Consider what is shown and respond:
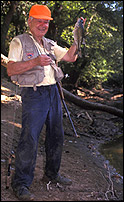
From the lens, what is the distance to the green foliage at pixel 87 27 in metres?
14.2

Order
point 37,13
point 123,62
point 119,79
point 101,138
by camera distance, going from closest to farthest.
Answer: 1. point 37,13
2. point 101,138
3. point 123,62
4. point 119,79

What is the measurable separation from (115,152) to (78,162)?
8.42ft

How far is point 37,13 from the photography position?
3500mm

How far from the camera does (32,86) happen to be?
11.8 feet

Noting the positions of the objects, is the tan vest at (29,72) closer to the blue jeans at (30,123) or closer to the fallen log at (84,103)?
the blue jeans at (30,123)

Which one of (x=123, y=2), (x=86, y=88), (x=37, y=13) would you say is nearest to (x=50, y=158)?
(x=37, y=13)

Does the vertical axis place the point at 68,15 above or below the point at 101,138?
above

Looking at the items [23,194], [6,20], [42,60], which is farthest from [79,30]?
[6,20]

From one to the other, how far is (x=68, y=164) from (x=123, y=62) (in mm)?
19048

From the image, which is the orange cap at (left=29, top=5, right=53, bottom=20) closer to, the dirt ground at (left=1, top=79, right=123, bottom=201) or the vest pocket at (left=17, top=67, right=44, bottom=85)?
the vest pocket at (left=17, top=67, right=44, bottom=85)

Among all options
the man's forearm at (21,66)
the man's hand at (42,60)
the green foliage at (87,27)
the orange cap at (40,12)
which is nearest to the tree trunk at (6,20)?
the green foliage at (87,27)

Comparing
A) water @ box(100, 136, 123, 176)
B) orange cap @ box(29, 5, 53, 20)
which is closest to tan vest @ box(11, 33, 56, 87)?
orange cap @ box(29, 5, 53, 20)

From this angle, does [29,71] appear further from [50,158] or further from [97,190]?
[97,190]

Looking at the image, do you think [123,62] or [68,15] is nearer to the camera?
[68,15]
